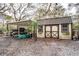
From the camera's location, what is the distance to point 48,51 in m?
2.15

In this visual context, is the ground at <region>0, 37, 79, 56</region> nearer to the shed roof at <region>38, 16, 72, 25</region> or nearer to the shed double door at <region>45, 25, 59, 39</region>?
the shed double door at <region>45, 25, 59, 39</region>

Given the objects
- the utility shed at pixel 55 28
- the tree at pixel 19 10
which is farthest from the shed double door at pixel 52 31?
the tree at pixel 19 10

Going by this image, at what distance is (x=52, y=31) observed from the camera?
2150 mm

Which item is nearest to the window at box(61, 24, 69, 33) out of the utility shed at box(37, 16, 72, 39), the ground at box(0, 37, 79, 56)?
the utility shed at box(37, 16, 72, 39)

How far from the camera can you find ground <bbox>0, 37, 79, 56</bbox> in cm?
213

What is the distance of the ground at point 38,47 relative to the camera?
213 centimetres

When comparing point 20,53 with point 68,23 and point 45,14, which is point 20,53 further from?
point 68,23

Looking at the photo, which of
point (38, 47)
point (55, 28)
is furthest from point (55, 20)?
point (38, 47)

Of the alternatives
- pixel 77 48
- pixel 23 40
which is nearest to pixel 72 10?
pixel 77 48

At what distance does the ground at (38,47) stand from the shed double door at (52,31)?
54 millimetres

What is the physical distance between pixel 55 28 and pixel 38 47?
1.12ft

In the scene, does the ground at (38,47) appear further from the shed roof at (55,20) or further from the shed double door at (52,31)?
the shed roof at (55,20)

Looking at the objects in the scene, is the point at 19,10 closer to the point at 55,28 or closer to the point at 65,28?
the point at 55,28

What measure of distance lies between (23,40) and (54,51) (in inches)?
17.4
